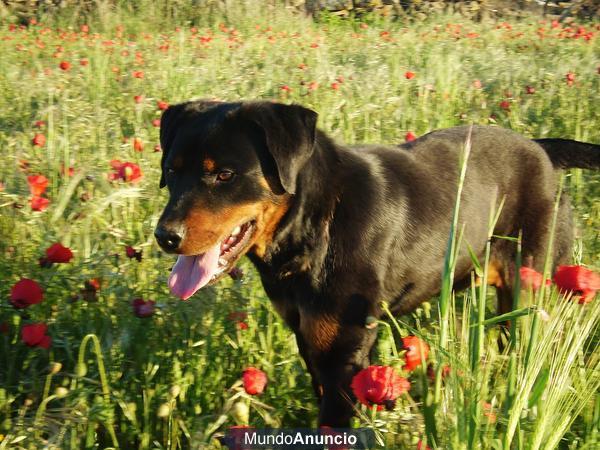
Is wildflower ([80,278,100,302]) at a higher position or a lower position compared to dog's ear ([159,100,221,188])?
lower

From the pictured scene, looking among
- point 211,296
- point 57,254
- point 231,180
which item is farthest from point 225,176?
point 57,254

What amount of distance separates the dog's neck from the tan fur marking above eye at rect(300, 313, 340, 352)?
5.3 inches

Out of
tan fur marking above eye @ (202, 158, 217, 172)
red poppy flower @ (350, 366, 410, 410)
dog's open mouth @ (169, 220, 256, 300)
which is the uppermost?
tan fur marking above eye @ (202, 158, 217, 172)

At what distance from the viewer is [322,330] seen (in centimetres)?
249

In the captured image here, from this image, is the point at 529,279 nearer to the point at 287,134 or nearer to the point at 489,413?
the point at 489,413

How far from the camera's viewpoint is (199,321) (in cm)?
261

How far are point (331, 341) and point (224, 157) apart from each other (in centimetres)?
81

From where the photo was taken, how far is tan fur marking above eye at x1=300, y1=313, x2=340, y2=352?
2490 millimetres

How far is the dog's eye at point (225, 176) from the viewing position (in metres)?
2.51

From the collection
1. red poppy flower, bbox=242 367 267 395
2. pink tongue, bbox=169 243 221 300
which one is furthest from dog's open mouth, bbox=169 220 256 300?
red poppy flower, bbox=242 367 267 395

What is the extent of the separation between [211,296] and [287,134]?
2.41 feet

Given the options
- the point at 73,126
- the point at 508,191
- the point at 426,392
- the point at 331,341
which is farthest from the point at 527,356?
the point at 73,126

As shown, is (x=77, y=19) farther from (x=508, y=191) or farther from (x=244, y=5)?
(x=508, y=191)

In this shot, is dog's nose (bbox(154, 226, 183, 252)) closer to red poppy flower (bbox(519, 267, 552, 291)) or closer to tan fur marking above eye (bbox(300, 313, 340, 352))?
tan fur marking above eye (bbox(300, 313, 340, 352))
